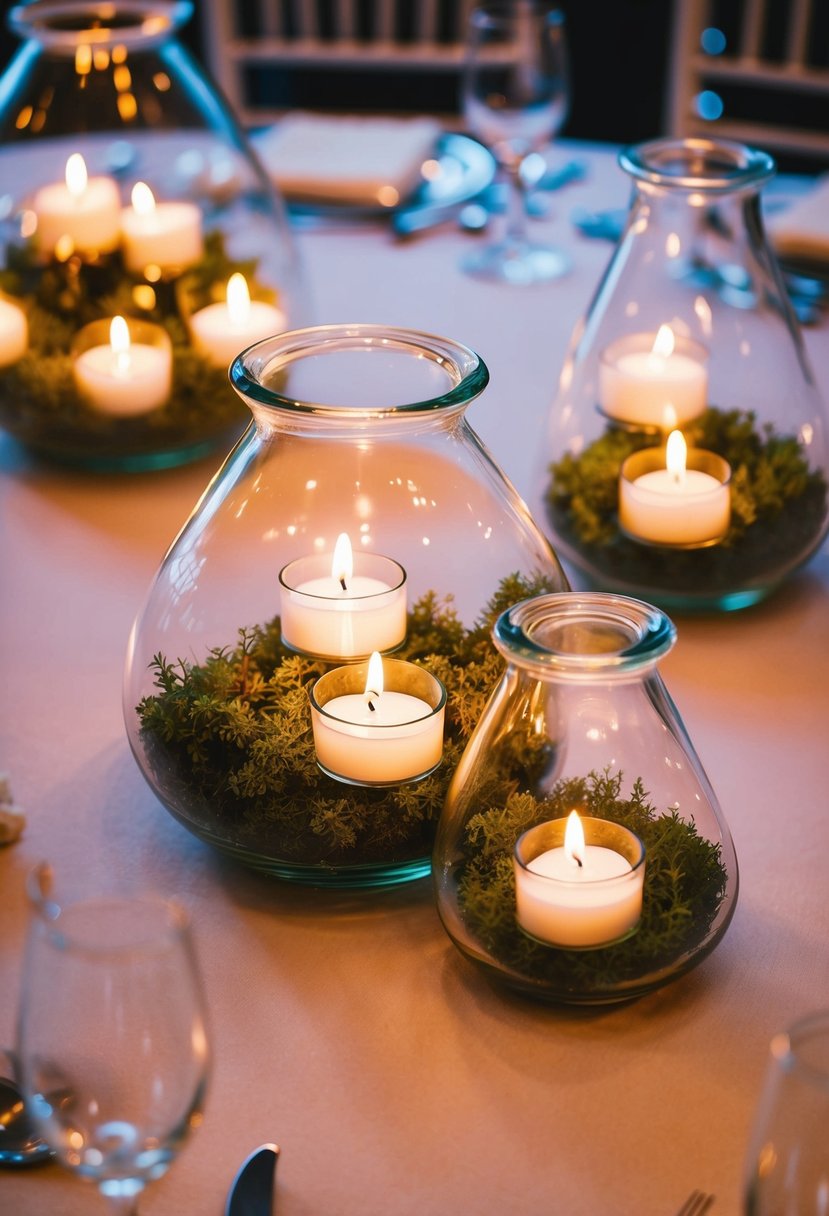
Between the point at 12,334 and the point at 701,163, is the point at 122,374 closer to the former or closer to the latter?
the point at 12,334

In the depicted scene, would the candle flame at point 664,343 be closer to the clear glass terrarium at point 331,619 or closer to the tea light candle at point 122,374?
the clear glass terrarium at point 331,619

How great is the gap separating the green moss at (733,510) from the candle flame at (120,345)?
1.38 feet

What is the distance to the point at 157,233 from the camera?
4.61ft

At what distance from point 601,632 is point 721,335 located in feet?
1.63

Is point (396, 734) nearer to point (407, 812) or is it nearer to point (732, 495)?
point (407, 812)

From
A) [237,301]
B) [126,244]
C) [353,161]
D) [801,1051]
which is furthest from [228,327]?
[801,1051]

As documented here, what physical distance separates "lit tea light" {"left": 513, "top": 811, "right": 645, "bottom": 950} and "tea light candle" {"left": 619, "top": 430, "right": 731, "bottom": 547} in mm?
386

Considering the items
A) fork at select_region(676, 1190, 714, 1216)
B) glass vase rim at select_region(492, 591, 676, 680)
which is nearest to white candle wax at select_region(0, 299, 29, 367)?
glass vase rim at select_region(492, 591, 676, 680)

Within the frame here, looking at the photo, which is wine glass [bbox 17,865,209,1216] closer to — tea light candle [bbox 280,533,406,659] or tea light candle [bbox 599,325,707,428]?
tea light candle [bbox 280,533,406,659]

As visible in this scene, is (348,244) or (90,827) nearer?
(90,827)

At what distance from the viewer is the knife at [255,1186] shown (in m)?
Result: 0.67

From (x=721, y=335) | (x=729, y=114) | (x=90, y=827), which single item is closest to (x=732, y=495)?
(x=721, y=335)

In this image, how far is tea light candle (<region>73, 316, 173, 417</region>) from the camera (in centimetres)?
132

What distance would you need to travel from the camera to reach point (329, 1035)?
0.78 metres
